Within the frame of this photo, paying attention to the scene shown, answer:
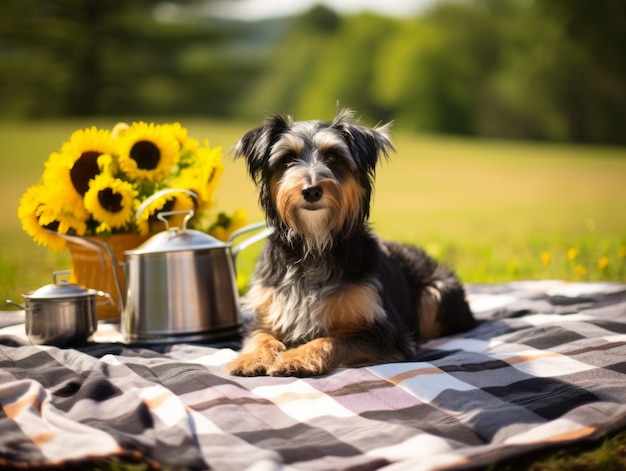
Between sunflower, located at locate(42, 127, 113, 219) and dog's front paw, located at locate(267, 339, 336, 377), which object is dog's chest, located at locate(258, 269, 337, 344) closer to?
dog's front paw, located at locate(267, 339, 336, 377)

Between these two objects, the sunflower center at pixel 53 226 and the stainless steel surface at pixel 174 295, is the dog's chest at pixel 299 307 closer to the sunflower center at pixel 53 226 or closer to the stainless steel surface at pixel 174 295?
the stainless steel surface at pixel 174 295

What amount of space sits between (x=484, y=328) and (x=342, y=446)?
246cm

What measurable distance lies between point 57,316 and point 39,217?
1.00 metres

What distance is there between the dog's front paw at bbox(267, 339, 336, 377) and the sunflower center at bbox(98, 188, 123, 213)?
1799 mm

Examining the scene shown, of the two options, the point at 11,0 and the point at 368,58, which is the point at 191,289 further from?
the point at 368,58

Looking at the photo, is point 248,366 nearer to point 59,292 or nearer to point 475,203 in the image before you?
point 59,292

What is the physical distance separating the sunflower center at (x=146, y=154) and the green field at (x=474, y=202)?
9.60ft

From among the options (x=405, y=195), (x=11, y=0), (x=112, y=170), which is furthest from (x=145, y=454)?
(x=11, y=0)

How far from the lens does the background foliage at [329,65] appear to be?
1731 cm

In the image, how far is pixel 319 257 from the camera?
393 cm

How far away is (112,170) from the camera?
15.7ft

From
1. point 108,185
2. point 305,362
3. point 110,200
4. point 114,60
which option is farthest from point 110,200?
point 114,60

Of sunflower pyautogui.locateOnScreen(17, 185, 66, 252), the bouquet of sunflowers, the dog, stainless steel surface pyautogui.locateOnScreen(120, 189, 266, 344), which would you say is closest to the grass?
sunflower pyautogui.locateOnScreen(17, 185, 66, 252)

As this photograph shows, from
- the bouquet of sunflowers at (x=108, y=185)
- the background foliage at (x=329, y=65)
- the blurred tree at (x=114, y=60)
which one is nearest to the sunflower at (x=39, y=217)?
the bouquet of sunflowers at (x=108, y=185)
